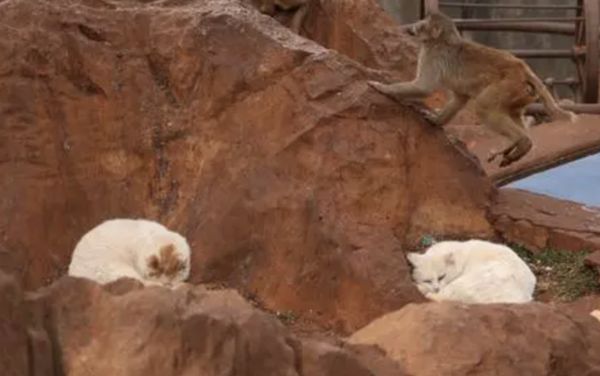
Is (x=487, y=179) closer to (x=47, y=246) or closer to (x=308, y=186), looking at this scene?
(x=308, y=186)

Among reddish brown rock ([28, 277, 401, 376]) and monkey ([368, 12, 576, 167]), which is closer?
reddish brown rock ([28, 277, 401, 376])

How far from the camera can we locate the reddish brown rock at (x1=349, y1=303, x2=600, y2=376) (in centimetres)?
564

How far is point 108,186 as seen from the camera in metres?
8.41

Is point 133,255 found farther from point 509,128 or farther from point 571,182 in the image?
point 571,182

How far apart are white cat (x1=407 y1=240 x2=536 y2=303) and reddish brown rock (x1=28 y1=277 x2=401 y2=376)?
2.53 meters

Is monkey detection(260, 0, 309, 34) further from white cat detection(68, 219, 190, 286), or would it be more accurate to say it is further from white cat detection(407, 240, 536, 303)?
white cat detection(68, 219, 190, 286)

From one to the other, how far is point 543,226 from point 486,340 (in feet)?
10.6

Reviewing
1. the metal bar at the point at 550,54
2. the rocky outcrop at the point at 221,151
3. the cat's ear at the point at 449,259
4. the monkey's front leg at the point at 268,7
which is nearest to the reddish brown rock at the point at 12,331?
the rocky outcrop at the point at 221,151

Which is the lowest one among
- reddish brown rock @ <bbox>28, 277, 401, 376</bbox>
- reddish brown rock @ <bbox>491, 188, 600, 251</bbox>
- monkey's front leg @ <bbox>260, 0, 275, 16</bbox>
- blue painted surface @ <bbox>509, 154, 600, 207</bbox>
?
blue painted surface @ <bbox>509, 154, 600, 207</bbox>

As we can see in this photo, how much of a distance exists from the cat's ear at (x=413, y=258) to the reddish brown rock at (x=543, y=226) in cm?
86

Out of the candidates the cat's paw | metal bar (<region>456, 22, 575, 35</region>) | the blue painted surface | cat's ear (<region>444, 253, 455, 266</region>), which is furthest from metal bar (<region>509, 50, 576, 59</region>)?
the cat's paw

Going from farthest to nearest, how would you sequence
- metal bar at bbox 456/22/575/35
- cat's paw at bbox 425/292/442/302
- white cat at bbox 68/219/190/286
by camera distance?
metal bar at bbox 456/22/575/35 < cat's paw at bbox 425/292/442/302 < white cat at bbox 68/219/190/286

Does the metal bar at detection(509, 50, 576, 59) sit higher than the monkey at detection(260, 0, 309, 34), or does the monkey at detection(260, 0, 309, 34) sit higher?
the monkey at detection(260, 0, 309, 34)

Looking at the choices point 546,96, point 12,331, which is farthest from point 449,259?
point 12,331
